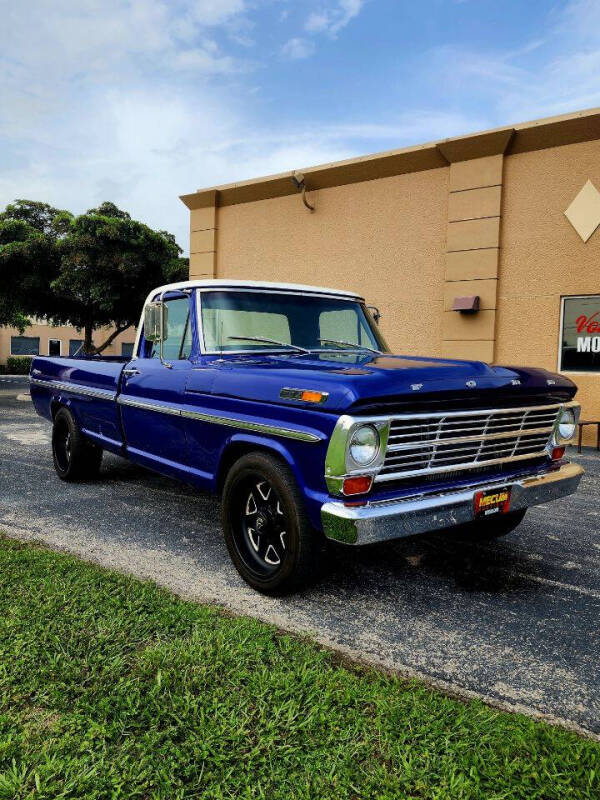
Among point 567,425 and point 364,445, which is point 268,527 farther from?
point 567,425

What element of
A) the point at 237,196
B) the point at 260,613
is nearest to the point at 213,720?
the point at 260,613

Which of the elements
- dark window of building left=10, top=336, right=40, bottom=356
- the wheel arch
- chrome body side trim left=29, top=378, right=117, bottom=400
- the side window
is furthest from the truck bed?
dark window of building left=10, top=336, right=40, bottom=356

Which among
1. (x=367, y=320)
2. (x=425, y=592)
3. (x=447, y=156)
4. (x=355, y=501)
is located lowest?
(x=425, y=592)

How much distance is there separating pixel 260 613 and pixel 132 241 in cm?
1922

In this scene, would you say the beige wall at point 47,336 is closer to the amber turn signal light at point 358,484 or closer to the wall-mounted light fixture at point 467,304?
the wall-mounted light fixture at point 467,304

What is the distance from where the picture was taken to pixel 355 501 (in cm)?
304

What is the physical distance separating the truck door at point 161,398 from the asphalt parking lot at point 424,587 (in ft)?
2.09

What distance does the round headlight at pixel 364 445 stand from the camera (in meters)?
2.99

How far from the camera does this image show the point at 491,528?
183 inches

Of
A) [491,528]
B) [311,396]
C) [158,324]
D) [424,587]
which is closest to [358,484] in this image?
[311,396]

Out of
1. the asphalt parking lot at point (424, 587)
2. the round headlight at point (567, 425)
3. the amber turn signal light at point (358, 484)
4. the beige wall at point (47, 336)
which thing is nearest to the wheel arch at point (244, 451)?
the amber turn signal light at point (358, 484)

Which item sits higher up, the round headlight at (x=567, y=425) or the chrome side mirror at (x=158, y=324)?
the chrome side mirror at (x=158, y=324)

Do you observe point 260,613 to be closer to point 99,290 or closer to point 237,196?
point 237,196

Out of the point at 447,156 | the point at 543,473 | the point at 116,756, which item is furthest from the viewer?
the point at 447,156
